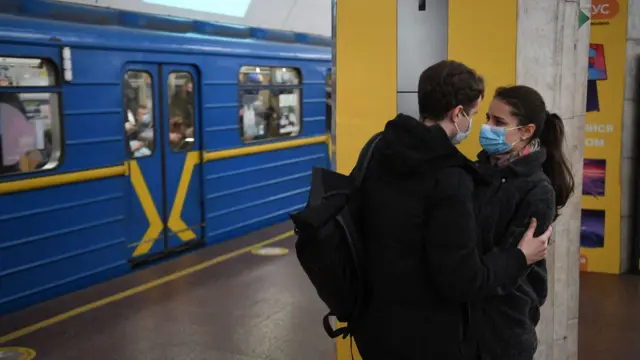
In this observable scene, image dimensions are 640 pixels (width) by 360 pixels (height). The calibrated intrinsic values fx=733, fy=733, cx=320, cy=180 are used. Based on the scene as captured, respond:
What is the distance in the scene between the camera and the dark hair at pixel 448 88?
2170 mm

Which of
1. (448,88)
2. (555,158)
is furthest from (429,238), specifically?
(555,158)

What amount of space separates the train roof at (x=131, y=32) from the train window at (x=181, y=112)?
330 mm

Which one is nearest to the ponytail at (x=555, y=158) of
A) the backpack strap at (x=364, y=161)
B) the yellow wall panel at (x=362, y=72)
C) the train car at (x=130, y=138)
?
the backpack strap at (x=364, y=161)

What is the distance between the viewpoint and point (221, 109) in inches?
324

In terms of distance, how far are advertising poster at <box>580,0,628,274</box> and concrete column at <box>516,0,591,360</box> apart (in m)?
3.24

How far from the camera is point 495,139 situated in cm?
253

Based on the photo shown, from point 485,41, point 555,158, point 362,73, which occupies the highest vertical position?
point 485,41

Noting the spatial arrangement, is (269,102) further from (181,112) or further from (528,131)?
(528,131)

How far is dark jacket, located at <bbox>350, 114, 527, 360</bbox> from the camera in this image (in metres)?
2.06

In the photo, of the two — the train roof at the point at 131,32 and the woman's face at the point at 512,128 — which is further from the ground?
the train roof at the point at 131,32

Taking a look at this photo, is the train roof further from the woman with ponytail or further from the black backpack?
the black backpack

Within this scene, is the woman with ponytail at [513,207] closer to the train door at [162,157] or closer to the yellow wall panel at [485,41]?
the yellow wall panel at [485,41]

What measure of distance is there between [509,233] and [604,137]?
16.9 feet

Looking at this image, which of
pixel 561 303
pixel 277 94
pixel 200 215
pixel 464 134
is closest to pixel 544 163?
pixel 464 134
